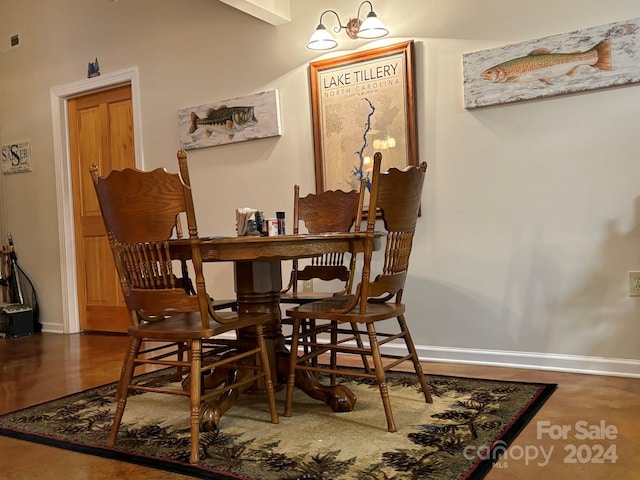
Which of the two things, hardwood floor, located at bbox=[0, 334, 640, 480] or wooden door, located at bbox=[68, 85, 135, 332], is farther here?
wooden door, located at bbox=[68, 85, 135, 332]

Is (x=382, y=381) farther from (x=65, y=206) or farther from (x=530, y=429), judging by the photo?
(x=65, y=206)

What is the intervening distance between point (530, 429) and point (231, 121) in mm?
2780

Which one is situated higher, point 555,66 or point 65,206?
point 555,66

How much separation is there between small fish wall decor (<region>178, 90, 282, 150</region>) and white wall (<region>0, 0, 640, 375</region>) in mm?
65

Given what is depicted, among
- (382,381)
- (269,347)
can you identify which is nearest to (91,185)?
(269,347)

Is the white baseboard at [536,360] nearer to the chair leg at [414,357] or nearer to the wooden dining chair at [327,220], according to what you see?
the wooden dining chair at [327,220]

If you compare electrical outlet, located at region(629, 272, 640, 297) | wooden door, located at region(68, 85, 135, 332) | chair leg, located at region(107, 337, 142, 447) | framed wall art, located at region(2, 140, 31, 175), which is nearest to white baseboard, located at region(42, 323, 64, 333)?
wooden door, located at region(68, 85, 135, 332)

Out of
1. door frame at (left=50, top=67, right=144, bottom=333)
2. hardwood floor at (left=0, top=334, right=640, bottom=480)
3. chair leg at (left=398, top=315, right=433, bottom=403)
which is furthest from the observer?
door frame at (left=50, top=67, right=144, bottom=333)

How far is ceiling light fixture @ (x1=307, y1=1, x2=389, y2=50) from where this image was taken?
3292 millimetres

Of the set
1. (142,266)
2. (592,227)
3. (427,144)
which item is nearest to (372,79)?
(427,144)

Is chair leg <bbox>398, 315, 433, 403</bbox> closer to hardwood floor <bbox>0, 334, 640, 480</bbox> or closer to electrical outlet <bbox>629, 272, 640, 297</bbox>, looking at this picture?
hardwood floor <bbox>0, 334, 640, 480</bbox>

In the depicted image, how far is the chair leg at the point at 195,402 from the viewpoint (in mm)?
1949

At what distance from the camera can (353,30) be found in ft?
11.6

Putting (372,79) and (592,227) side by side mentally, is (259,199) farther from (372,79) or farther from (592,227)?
(592,227)
